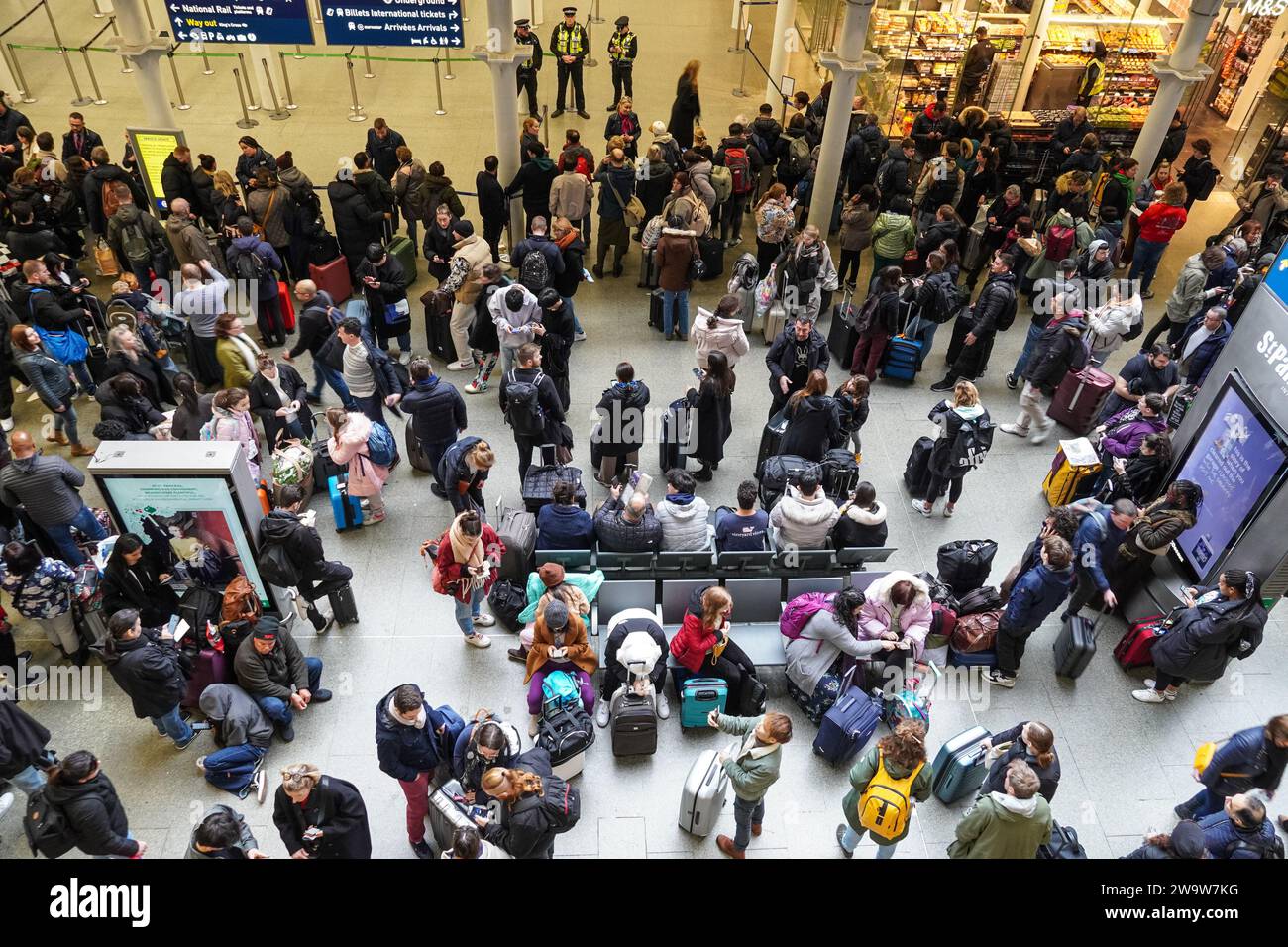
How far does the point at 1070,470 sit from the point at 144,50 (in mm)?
10947

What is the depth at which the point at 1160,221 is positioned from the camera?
37.4 feet

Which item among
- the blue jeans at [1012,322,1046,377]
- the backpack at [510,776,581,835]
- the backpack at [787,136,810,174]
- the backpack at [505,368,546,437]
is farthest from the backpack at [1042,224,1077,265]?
the backpack at [510,776,581,835]

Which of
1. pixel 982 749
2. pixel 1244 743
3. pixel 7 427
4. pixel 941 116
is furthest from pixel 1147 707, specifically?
pixel 7 427

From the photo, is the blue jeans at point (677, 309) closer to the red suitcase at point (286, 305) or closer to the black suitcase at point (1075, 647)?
the red suitcase at point (286, 305)

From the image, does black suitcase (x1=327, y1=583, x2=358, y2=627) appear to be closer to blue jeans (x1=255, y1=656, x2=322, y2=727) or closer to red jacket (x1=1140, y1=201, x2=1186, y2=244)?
blue jeans (x1=255, y1=656, x2=322, y2=727)

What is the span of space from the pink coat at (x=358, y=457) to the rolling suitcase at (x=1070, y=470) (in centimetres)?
606

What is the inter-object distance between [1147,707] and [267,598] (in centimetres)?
674

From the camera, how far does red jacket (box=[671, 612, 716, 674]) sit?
628cm

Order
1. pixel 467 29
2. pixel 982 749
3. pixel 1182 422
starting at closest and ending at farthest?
pixel 982 749 < pixel 1182 422 < pixel 467 29

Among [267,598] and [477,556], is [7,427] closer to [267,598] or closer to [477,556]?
[267,598]

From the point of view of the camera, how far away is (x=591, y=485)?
890cm

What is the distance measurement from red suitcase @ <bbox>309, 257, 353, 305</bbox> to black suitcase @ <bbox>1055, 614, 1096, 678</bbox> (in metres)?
8.10

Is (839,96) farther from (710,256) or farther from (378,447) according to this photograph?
(378,447)

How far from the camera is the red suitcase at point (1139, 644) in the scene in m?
7.14
